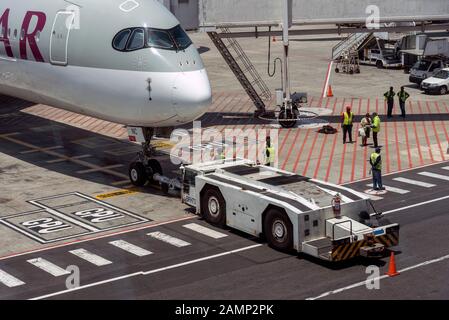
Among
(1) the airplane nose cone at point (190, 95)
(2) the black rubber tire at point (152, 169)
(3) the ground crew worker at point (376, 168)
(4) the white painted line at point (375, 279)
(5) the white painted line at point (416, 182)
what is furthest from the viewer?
(5) the white painted line at point (416, 182)

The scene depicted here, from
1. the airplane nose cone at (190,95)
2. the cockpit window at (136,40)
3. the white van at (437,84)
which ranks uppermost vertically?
the cockpit window at (136,40)

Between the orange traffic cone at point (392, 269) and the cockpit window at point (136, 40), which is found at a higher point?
the cockpit window at point (136, 40)

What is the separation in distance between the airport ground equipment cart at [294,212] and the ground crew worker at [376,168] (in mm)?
3875

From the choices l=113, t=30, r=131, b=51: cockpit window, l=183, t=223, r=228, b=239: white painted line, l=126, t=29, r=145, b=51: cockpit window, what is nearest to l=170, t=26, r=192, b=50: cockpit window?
l=126, t=29, r=145, b=51: cockpit window

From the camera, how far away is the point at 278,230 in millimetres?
25828

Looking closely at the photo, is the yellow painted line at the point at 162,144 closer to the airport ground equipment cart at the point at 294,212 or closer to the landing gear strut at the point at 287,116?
the landing gear strut at the point at 287,116

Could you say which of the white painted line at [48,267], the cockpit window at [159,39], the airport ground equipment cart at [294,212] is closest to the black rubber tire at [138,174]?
the airport ground equipment cart at [294,212]

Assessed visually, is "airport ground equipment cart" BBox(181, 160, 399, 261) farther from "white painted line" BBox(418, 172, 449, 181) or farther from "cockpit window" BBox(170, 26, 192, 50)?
"white painted line" BBox(418, 172, 449, 181)

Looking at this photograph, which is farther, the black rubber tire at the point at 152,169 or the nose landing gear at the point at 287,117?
the nose landing gear at the point at 287,117

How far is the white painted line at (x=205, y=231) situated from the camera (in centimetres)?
2788

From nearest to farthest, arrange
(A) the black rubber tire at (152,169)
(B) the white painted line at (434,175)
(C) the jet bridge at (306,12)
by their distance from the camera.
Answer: (A) the black rubber tire at (152,169), (B) the white painted line at (434,175), (C) the jet bridge at (306,12)

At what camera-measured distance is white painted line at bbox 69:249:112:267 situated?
25.4m

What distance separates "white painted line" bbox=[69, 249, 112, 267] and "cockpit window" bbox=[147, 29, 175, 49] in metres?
8.52
